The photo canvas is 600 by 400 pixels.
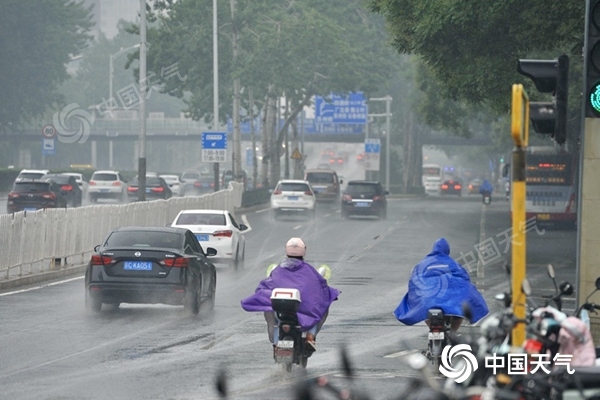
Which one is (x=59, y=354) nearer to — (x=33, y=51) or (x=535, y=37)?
(x=535, y=37)

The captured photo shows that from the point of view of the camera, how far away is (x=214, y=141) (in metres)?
58.4

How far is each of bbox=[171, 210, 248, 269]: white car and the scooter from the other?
60.5 ft

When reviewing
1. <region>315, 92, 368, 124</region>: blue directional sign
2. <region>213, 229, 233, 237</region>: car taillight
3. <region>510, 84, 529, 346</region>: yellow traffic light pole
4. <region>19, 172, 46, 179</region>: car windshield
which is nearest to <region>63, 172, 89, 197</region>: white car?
<region>19, 172, 46, 179</region>: car windshield

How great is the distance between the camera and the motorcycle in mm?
14586

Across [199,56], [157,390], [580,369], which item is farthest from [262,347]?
[199,56]

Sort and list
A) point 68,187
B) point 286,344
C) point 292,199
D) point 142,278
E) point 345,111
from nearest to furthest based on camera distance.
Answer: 1. point 286,344
2. point 142,278
3. point 292,199
4. point 68,187
5. point 345,111

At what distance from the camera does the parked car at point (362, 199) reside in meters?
59.3

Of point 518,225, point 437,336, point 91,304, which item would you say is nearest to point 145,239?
point 91,304

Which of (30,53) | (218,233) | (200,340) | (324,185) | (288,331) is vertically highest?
(30,53)

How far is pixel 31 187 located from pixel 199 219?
2062cm

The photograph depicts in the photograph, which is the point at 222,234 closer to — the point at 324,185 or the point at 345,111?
the point at 324,185

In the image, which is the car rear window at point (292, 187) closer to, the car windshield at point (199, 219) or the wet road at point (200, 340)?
the wet road at point (200, 340)

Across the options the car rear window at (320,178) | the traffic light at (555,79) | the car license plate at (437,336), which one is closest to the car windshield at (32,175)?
the car rear window at (320,178)

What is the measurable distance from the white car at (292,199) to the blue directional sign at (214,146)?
2810mm
